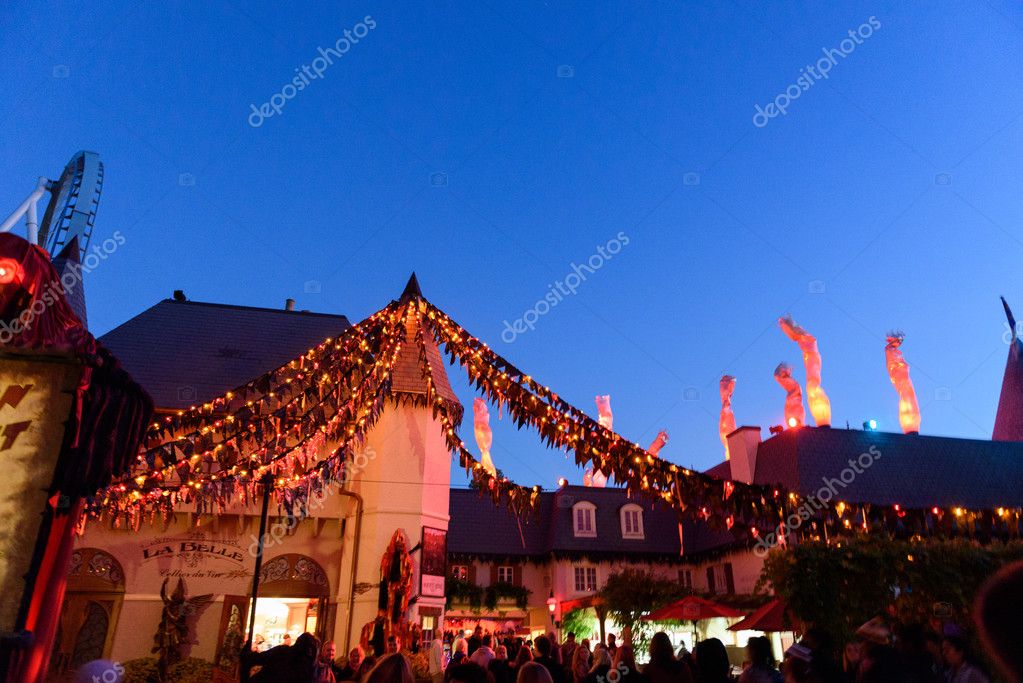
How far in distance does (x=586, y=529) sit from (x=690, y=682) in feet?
88.4

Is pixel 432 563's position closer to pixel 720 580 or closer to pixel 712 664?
pixel 712 664

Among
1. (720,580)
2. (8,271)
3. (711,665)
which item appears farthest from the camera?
(720,580)

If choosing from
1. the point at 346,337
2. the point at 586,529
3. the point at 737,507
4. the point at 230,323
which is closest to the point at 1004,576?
the point at 737,507

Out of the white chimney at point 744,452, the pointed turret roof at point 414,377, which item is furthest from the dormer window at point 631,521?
the pointed turret roof at point 414,377

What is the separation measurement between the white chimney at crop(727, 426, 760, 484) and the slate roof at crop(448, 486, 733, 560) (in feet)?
9.99

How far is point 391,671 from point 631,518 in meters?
29.8

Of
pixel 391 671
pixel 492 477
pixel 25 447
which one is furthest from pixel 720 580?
pixel 391 671

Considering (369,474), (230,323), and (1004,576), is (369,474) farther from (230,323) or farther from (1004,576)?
(1004,576)

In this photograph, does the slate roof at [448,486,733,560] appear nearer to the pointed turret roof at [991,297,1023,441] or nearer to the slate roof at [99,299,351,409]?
the slate roof at [99,299,351,409]

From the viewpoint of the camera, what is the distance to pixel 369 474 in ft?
63.9

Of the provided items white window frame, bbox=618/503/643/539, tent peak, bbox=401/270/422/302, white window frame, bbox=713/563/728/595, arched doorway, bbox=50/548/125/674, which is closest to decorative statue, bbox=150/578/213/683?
arched doorway, bbox=50/548/125/674

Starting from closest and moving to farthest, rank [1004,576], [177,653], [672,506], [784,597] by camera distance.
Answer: [1004,576] < [784,597] < [672,506] < [177,653]

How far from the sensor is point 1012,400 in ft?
117

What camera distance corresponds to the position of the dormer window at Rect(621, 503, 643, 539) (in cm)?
3152
